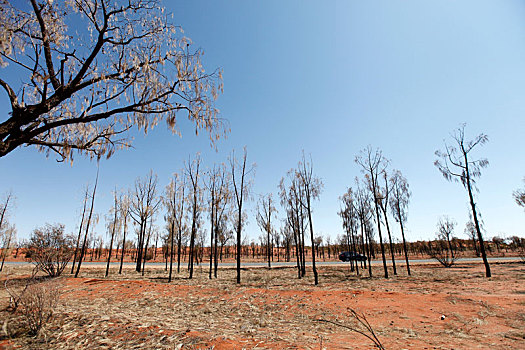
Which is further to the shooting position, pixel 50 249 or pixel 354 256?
pixel 354 256

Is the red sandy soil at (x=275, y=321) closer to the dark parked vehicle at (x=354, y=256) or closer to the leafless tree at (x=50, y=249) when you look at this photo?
the leafless tree at (x=50, y=249)

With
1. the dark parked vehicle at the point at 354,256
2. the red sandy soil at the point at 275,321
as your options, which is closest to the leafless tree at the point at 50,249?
the red sandy soil at the point at 275,321

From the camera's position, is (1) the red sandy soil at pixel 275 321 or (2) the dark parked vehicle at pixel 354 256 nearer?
(1) the red sandy soil at pixel 275 321

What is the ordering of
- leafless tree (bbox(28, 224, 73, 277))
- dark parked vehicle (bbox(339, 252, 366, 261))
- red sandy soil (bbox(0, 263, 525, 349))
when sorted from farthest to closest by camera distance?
dark parked vehicle (bbox(339, 252, 366, 261)) → leafless tree (bbox(28, 224, 73, 277)) → red sandy soil (bbox(0, 263, 525, 349))

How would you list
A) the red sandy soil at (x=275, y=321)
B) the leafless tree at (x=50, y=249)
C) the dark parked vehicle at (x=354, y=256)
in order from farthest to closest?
the dark parked vehicle at (x=354, y=256) → the leafless tree at (x=50, y=249) → the red sandy soil at (x=275, y=321)

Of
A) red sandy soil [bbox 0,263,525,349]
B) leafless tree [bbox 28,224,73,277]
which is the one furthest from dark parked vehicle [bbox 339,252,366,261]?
leafless tree [bbox 28,224,73,277]

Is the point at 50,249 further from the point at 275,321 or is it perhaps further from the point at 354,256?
the point at 354,256

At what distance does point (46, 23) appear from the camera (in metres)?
3.76

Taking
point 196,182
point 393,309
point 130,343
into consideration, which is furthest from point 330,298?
point 196,182

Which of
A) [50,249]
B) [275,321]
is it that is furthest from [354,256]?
[50,249]

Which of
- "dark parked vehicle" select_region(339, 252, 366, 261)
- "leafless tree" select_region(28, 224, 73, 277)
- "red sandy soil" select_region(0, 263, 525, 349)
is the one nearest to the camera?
"red sandy soil" select_region(0, 263, 525, 349)

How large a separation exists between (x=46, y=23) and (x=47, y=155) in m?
2.54

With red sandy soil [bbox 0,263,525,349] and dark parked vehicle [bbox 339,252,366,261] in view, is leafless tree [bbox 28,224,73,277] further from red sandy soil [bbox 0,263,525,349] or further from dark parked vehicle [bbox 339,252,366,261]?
dark parked vehicle [bbox 339,252,366,261]

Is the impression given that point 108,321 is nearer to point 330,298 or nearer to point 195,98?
point 195,98
